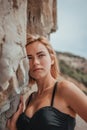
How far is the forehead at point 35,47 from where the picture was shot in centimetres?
328

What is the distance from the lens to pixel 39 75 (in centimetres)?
326

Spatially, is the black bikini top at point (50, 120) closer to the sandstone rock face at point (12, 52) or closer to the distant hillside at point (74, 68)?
the sandstone rock face at point (12, 52)

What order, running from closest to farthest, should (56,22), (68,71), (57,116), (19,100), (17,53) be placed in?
(57,116) → (17,53) → (19,100) → (56,22) → (68,71)

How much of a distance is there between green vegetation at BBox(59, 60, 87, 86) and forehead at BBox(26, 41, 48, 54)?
20703mm

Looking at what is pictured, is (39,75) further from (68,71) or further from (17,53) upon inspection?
(68,71)

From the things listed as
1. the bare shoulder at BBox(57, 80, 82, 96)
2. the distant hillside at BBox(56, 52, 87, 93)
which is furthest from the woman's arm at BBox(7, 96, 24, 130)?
the distant hillside at BBox(56, 52, 87, 93)

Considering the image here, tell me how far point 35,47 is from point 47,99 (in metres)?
0.42

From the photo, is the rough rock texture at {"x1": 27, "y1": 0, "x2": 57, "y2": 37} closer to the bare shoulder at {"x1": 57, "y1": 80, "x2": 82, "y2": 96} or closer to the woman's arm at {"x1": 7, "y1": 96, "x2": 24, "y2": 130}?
the woman's arm at {"x1": 7, "y1": 96, "x2": 24, "y2": 130}

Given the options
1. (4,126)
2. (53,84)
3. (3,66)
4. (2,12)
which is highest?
(2,12)

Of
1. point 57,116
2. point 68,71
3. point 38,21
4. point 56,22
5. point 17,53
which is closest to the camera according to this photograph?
point 57,116

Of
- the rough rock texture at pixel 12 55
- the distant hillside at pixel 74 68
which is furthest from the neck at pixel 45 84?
the distant hillside at pixel 74 68

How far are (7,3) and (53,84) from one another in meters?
0.72

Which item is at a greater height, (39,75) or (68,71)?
(39,75)

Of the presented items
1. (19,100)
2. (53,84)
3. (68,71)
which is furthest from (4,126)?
(68,71)
